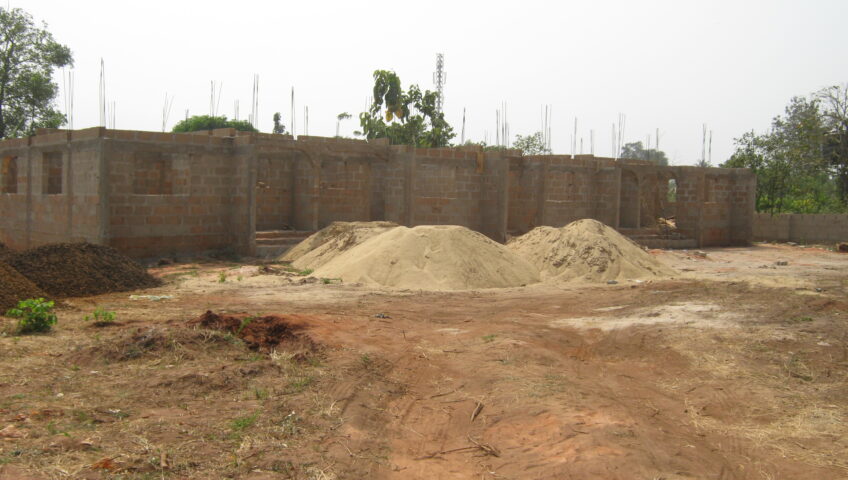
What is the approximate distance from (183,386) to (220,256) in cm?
1098

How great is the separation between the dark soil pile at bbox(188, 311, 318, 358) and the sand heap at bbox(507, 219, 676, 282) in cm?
749

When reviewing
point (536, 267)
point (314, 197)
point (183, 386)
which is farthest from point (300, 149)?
point (183, 386)

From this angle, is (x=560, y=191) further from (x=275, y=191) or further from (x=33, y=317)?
(x=33, y=317)

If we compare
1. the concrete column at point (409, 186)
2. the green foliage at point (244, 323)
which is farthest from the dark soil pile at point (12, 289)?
the concrete column at point (409, 186)

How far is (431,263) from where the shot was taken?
1376cm

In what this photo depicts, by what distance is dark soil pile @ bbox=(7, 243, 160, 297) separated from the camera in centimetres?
1154

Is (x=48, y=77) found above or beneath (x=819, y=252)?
above

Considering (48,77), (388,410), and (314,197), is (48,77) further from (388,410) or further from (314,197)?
(388,410)

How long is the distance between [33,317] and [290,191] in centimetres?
1185

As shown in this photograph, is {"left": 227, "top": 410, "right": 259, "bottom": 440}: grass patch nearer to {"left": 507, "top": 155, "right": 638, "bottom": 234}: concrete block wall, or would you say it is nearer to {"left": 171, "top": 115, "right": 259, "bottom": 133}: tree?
{"left": 507, "top": 155, "right": 638, "bottom": 234}: concrete block wall

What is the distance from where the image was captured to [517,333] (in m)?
9.08

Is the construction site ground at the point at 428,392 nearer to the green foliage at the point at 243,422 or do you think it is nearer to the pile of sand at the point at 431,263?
the green foliage at the point at 243,422

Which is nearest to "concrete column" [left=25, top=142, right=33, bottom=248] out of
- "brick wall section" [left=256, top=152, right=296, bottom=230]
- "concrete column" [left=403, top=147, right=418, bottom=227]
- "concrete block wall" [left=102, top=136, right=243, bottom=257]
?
"concrete block wall" [left=102, top=136, right=243, bottom=257]

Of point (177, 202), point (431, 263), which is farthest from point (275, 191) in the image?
point (431, 263)
